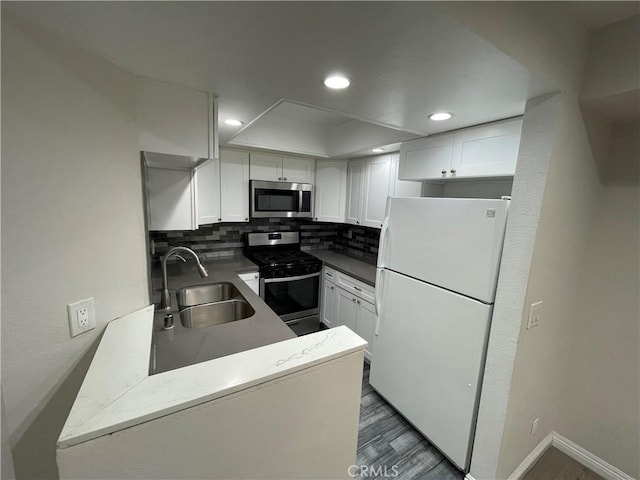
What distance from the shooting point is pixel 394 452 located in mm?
1753

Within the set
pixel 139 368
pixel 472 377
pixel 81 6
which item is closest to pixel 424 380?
pixel 472 377

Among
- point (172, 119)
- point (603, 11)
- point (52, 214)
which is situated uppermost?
point (603, 11)

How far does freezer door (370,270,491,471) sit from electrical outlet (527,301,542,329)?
184 millimetres

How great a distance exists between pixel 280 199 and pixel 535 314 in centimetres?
242

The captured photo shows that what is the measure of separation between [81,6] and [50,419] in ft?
4.50

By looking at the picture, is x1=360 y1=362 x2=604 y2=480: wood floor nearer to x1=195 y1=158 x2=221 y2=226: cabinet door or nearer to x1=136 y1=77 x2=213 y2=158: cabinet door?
x1=136 y1=77 x2=213 y2=158: cabinet door

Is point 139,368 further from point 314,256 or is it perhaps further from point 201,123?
point 314,256

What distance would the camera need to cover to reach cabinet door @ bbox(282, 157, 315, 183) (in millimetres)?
2996

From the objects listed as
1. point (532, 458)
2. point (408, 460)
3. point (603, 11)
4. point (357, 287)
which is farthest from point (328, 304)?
point (603, 11)

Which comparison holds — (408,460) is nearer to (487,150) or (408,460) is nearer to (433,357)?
(433,357)

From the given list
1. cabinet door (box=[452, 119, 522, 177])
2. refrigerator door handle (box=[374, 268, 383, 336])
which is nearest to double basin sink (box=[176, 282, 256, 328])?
refrigerator door handle (box=[374, 268, 383, 336])

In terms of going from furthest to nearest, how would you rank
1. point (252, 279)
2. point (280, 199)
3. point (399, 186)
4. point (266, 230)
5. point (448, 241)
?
point (266, 230) → point (280, 199) → point (252, 279) → point (399, 186) → point (448, 241)

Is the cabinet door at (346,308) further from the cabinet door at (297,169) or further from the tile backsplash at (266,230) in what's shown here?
the cabinet door at (297,169)

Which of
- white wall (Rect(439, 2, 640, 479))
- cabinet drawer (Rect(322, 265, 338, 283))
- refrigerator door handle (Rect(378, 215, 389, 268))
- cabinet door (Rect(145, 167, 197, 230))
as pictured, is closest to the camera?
white wall (Rect(439, 2, 640, 479))
